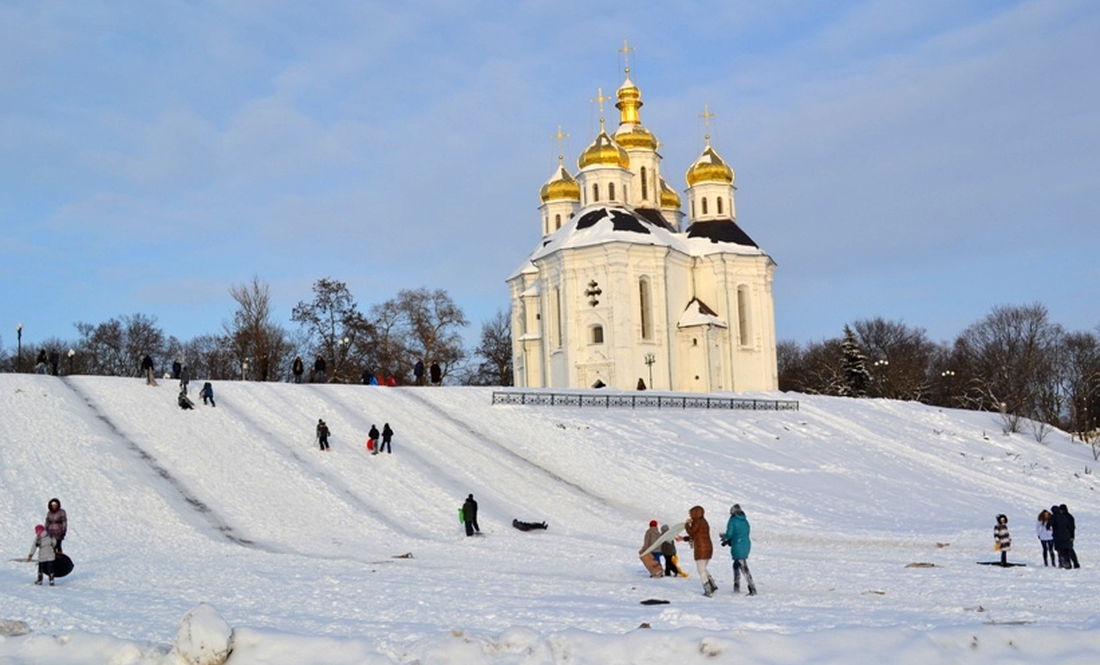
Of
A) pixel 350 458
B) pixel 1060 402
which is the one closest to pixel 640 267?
pixel 350 458

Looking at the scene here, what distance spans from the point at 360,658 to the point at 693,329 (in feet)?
168

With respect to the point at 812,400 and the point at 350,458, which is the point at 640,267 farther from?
the point at 350,458

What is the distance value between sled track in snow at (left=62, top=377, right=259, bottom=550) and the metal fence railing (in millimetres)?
13456

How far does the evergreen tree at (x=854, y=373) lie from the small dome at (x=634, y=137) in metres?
19.9

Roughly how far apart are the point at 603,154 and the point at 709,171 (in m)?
7.15

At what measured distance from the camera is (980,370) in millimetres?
90625

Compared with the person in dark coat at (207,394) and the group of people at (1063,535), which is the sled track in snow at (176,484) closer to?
the person in dark coat at (207,394)

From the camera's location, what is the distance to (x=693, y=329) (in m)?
59.8

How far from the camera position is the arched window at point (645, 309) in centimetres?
5828

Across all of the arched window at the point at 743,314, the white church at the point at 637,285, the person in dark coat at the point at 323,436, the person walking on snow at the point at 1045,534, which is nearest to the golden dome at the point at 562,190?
the white church at the point at 637,285

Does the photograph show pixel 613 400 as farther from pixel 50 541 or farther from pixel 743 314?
pixel 50 541

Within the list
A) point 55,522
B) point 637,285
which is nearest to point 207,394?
point 55,522

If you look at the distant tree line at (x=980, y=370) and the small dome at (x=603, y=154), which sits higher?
the small dome at (x=603, y=154)

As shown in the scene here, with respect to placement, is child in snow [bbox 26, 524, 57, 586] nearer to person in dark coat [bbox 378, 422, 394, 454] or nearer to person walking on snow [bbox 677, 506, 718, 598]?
person walking on snow [bbox 677, 506, 718, 598]
